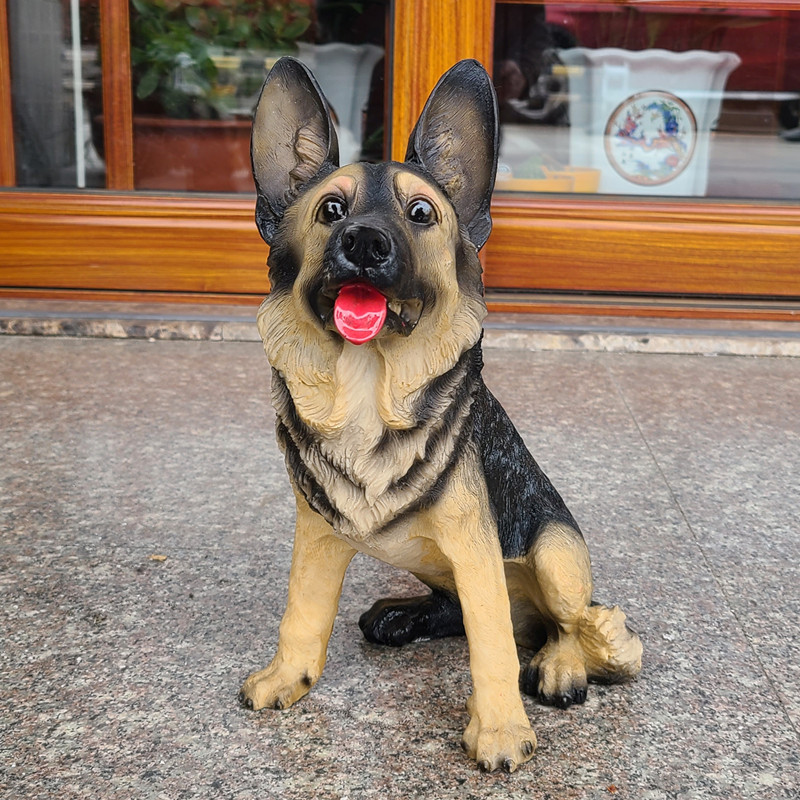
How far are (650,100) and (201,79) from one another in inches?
96.1

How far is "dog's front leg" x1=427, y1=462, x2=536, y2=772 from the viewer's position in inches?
90.3

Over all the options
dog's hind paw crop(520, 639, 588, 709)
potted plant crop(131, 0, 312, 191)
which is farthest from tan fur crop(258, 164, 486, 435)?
potted plant crop(131, 0, 312, 191)

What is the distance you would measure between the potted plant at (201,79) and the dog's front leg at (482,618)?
12.8 ft

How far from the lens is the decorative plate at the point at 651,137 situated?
5.91 meters

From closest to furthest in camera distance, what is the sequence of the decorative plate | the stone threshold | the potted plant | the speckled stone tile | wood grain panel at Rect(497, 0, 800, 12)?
the speckled stone tile, the stone threshold, wood grain panel at Rect(497, 0, 800, 12), the potted plant, the decorative plate

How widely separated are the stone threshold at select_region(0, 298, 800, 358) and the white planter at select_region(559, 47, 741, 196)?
857 mm

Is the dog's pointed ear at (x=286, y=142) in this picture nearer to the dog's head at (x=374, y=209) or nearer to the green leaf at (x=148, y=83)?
the dog's head at (x=374, y=209)

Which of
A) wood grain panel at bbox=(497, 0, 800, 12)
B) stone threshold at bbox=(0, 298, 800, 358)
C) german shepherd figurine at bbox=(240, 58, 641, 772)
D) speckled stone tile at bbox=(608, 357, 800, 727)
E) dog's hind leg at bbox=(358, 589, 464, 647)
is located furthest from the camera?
wood grain panel at bbox=(497, 0, 800, 12)

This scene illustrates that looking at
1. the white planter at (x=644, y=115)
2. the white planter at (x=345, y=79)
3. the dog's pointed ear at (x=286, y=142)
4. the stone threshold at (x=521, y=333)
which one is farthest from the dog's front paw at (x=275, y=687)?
the white planter at (x=644, y=115)

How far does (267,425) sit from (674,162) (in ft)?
9.44

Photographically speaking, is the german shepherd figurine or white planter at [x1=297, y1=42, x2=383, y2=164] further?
white planter at [x1=297, y1=42, x2=383, y2=164]

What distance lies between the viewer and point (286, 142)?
7.66ft

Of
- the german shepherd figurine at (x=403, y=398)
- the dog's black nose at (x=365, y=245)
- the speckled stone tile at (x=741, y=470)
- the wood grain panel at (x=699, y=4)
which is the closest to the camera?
the dog's black nose at (x=365, y=245)

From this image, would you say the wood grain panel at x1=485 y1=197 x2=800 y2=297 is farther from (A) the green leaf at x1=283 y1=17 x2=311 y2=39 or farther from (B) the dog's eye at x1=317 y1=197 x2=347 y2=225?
(B) the dog's eye at x1=317 y1=197 x2=347 y2=225
